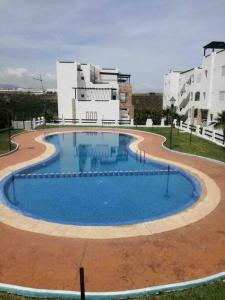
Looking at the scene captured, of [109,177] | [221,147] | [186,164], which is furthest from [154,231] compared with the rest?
[221,147]

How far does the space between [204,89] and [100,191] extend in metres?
29.8

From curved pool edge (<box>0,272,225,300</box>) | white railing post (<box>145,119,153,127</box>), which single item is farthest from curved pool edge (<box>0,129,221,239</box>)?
white railing post (<box>145,119,153,127</box>)

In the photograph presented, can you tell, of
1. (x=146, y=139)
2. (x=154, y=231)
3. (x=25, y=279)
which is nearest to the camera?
(x=25, y=279)

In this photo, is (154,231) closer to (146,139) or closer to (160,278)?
(160,278)

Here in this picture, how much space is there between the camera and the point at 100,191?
16.7 meters

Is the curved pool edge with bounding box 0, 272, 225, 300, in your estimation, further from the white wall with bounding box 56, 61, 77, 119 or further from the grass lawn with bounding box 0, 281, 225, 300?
the white wall with bounding box 56, 61, 77, 119

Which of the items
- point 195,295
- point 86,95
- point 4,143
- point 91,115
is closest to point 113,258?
point 195,295

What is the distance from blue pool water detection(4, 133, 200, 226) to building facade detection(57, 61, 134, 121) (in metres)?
24.8

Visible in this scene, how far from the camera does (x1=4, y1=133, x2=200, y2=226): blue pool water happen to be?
1370cm

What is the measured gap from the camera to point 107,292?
730cm

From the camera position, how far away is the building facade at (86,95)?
49219mm

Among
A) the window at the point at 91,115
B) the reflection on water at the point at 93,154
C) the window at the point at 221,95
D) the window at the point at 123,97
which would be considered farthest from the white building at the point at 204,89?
the window at the point at 91,115

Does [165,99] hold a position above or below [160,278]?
above

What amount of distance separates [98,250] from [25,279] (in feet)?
8.44
